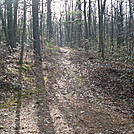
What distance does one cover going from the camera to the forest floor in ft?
16.9

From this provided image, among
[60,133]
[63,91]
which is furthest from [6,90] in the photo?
[60,133]

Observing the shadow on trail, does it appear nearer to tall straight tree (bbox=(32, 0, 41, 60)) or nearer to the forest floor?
the forest floor

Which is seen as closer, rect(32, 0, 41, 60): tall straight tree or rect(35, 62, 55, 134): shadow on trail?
rect(35, 62, 55, 134): shadow on trail

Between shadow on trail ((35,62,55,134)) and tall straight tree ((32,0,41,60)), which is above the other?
tall straight tree ((32,0,41,60))

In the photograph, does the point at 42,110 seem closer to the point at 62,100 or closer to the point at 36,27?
the point at 62,100

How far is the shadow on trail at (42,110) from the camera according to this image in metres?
5.03

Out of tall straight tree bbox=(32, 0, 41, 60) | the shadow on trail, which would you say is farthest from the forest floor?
tall straight tree bbox=(32, 0, 41, 60)

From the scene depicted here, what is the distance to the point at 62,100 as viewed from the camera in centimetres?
737

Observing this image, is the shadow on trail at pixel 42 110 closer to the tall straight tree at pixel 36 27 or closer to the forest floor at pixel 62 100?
the forest floor at pixel 62 100

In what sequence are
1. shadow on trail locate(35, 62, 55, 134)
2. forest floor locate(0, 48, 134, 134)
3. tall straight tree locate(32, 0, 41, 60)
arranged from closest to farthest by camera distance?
shadow on trail locate(35, 62, 55, 134), forest floor locate(0, 48, 134, 134), tall straight tree locate(32, 0, 41, 60)

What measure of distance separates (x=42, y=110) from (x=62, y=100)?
135 centimetres

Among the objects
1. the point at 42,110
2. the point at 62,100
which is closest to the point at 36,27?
the point at 62,100

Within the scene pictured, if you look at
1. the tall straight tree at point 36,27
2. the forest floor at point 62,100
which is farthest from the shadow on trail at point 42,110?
the tall straight tree at point 36,27

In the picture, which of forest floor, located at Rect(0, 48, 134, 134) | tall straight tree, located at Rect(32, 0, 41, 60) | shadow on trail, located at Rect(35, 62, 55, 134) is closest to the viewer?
shadow on trail, located at Rect(35, 62, 55, 134)
